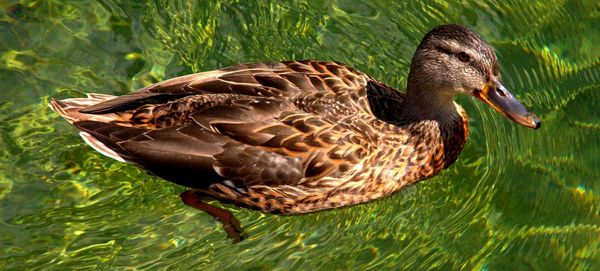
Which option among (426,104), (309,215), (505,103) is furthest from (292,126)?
(505,103)

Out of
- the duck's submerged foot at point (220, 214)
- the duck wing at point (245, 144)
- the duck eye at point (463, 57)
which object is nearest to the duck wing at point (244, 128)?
the duck wing at point (245, 144)

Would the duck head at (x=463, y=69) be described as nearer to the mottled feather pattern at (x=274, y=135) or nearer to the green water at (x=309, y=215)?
the mottled feather pattern at (x=274, y=135)

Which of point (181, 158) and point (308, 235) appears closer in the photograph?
point (181, 158)

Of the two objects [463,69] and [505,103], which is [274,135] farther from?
[505,103]

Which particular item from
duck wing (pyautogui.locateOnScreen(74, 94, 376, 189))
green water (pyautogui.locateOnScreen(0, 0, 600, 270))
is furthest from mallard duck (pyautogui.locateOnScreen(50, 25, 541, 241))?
green water (pyautogui.locateOnScreen(0, 0, 600, 270))

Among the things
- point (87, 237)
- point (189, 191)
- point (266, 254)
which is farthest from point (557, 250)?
point (87, 237)

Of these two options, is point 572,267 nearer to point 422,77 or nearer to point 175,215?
point 422,77
